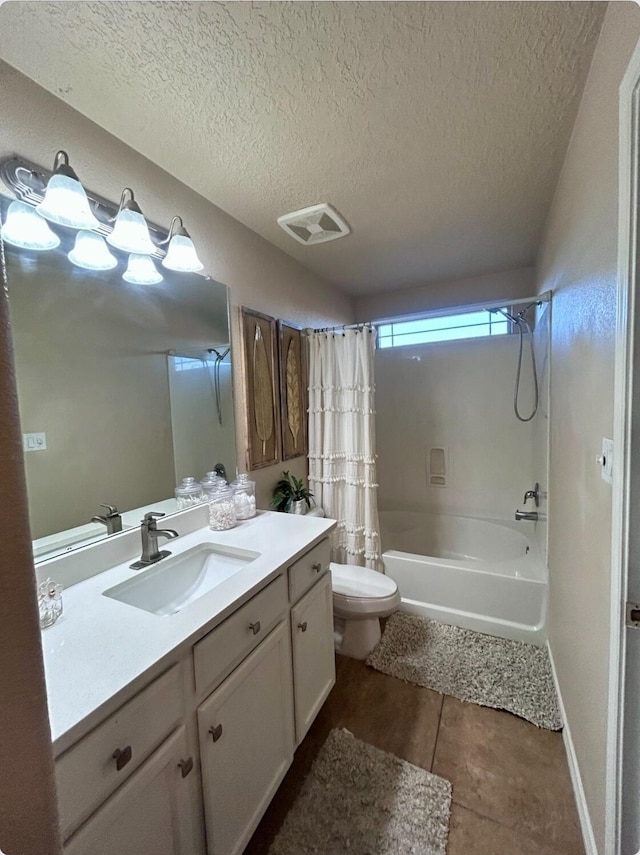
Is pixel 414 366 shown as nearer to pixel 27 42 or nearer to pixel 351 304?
pixel 351 304

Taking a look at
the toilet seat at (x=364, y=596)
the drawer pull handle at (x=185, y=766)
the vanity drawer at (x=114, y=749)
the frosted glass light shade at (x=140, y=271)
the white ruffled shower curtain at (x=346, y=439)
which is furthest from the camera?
the white ruffled shower curtain at (x=346, y=439)

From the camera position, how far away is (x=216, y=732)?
0.90 meters

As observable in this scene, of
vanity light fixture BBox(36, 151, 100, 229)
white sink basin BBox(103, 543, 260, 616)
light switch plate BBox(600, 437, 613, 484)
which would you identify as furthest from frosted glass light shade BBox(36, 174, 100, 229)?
light switch plate BBox(600, 437, 613, 484)

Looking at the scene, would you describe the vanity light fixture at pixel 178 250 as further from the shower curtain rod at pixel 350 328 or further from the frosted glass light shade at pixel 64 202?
the shower curtain rod at pixel 350 328

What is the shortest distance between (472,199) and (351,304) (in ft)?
5.40

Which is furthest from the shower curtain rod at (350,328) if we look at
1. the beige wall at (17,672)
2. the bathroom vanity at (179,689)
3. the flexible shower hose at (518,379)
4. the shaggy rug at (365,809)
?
the shaggy rug at (365,809)

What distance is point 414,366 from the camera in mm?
3166

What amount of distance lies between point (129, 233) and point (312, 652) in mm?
1760

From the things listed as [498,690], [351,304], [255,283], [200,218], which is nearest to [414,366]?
[351,304]

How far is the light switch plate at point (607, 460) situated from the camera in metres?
0.86

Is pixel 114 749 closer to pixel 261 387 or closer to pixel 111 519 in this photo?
pixel 111 519

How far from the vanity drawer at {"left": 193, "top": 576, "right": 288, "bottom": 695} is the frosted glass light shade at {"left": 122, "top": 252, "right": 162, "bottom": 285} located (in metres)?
1.28

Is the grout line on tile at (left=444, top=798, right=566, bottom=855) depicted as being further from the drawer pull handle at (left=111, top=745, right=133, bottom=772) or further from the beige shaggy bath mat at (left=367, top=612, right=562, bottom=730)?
the drawer pull handle at (left=111, top=745, right=133, bottom=772)

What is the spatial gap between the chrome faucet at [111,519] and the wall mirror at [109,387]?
0.02m
